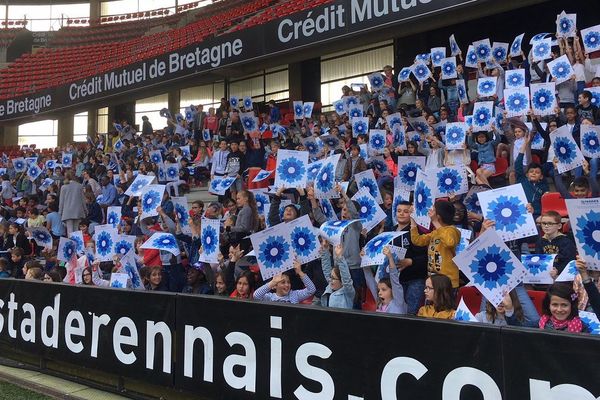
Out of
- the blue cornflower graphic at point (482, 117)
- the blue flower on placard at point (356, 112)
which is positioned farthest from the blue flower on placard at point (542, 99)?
the blue flower on placard at point (356, 112)

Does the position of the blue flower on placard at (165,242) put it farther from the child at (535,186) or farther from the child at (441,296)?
the child at (535,186)

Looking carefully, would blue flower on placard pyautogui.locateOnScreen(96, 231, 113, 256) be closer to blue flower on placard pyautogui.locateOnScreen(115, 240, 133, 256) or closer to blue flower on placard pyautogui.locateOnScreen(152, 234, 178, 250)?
blue flower on placard pyautogui.locateOnScreen(115, 240, 133, 256)

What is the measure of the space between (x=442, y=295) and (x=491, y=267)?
437 millimetres

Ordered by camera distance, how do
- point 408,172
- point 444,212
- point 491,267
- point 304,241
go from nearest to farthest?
point 491,267
point 444,212
point 304,241
point 408,172

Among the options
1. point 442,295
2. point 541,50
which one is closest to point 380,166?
point 541,50

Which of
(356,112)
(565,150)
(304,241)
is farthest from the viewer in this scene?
(356,112)

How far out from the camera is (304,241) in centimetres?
595

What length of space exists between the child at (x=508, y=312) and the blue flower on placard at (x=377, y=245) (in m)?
1.22

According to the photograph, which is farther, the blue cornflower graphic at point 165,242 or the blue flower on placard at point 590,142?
the blue flower on placard at point 590,142

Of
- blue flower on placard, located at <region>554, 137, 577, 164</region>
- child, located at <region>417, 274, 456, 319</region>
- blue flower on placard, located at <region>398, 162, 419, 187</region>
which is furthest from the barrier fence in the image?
blue flower on placard, located at <region>554, 137, 577, 164</region>

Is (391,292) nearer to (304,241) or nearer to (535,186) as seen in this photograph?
(304,241)

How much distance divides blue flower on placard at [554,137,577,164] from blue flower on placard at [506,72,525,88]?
219 centimetres

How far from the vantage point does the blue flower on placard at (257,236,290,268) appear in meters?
5.78

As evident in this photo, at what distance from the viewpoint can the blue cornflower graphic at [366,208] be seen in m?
6.63
